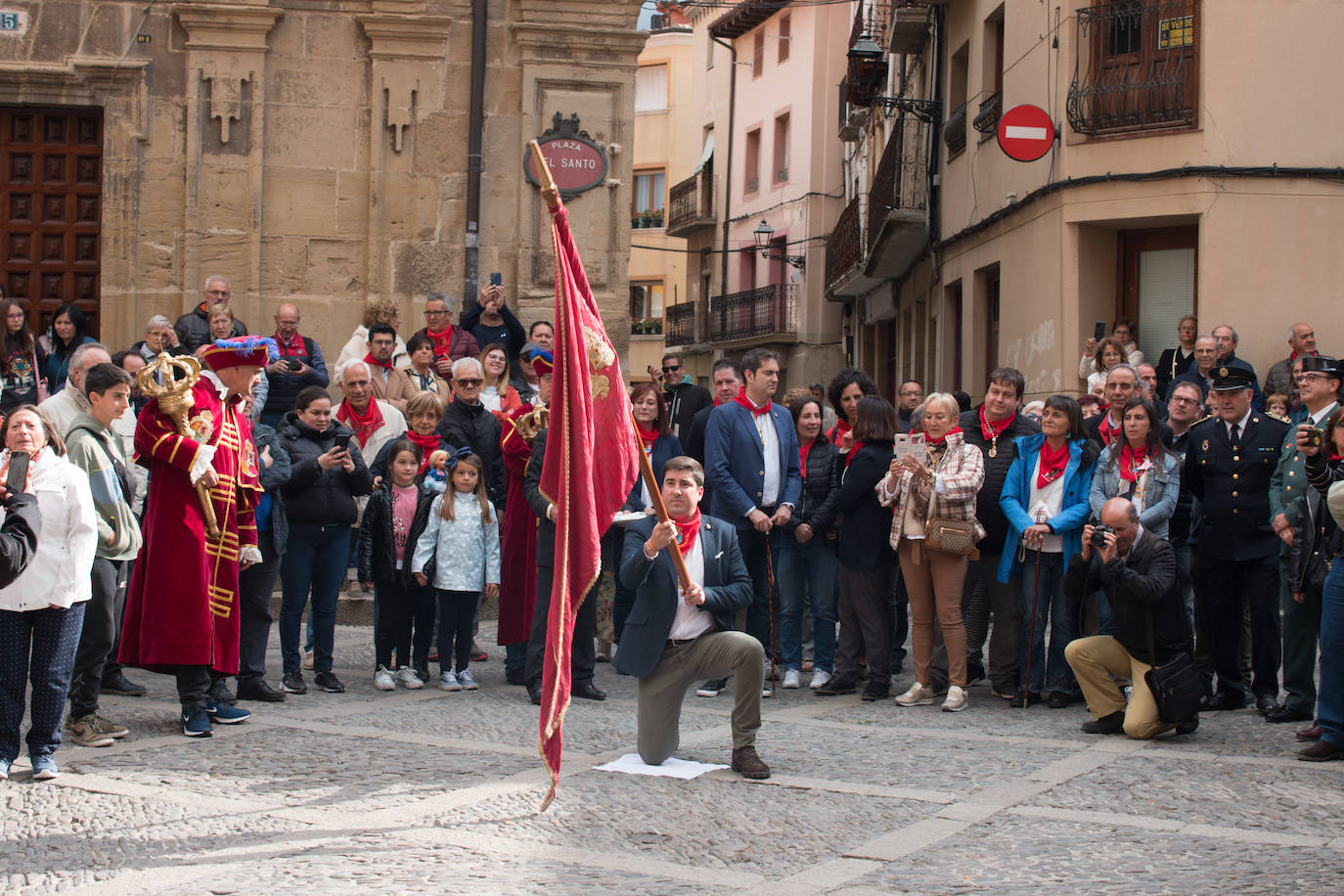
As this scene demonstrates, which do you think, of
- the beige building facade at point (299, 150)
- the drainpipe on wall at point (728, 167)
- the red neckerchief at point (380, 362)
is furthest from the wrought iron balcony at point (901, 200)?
the drainpipe on wall at point (728, 167)

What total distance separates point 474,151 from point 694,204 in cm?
2995

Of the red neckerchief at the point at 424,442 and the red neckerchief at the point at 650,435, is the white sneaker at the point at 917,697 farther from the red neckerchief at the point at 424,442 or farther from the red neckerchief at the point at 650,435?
the red neckerchief at the point at 424,442

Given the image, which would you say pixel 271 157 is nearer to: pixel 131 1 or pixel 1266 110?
pixel 131 1

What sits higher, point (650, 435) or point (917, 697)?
point (650, 435)

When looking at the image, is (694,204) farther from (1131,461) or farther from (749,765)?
(749,765)

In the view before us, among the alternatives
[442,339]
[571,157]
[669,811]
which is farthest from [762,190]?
[669,811]

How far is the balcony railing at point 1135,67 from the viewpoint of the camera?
14695 mm

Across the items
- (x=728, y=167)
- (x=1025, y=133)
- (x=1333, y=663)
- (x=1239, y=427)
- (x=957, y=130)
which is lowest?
(x=1333, y=663)

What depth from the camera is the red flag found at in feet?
18.5

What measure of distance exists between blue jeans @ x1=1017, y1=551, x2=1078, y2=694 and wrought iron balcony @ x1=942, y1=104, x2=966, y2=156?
39.7 feet

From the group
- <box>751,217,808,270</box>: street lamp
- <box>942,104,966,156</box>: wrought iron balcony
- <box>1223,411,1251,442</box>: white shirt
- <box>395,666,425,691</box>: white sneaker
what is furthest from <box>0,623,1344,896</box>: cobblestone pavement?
<box>751,217,808,270</box>: street lamp

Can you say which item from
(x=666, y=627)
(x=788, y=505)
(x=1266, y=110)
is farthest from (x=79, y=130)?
(x=1266, y=110)

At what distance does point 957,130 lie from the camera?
64.6 ft

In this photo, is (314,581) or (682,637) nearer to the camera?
(682,637)
